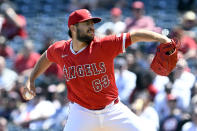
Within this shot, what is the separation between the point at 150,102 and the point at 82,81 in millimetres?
2658

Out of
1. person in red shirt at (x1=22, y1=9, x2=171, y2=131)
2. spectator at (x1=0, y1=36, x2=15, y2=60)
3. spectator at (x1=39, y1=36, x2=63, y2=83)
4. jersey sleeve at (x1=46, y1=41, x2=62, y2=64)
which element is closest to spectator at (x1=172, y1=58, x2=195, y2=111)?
spectator at (x1=39, y1=36, x2=63, y2=83)

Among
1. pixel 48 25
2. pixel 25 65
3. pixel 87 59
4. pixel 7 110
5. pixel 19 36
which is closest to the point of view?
pixel 87 59

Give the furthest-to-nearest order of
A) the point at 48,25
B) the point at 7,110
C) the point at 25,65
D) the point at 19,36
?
the point at 48,25 < the point at 19,36 < the point at 25,65 < the point at 7,110

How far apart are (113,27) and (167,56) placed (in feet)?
14.1

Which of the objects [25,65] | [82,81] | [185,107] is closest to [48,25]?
[25,65]

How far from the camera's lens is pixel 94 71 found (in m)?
4.39

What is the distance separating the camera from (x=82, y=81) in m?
4.44

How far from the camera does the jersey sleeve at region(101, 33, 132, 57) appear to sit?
4238 mm

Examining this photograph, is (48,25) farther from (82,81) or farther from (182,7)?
(82,81)

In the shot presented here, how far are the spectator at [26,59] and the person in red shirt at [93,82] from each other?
371cm

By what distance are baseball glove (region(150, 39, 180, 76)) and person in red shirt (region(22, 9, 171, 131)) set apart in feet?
1.17

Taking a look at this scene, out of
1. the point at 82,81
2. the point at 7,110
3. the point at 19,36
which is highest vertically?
the point at 82,81

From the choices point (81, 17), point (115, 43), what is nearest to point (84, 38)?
point (81, 17)

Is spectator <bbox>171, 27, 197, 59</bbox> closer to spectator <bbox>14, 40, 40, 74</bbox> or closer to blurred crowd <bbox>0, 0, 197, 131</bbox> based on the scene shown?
blurred crowd <bbox>0, 0, 197, 131</bbox>
